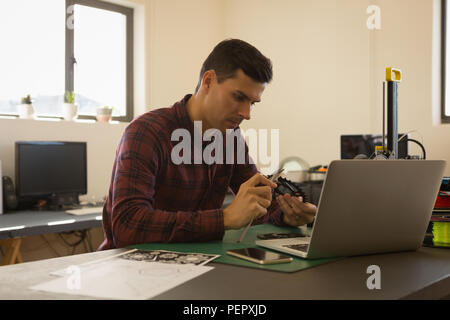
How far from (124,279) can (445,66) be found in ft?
9.79

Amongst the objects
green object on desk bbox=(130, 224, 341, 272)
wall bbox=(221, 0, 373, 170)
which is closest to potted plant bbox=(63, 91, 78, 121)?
wall bbox=(221, 0, 373, 170)

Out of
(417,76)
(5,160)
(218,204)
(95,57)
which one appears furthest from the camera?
(95,57)

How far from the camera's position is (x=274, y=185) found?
1.20 m

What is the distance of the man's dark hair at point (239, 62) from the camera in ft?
4.68

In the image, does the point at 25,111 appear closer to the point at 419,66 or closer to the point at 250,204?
the point at 250,204

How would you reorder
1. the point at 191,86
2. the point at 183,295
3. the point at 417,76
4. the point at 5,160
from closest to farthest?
the point at 183,295, the point at 5,160, the point at 417,76, the point at 191,86

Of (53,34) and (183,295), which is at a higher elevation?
(53,34)

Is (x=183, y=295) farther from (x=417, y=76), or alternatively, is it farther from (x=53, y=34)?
(x=53, y=34)

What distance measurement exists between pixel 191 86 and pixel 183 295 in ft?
11.2

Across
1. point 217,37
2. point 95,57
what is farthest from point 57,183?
point 217,37

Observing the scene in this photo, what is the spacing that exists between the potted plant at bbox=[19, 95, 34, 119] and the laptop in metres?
2.44
